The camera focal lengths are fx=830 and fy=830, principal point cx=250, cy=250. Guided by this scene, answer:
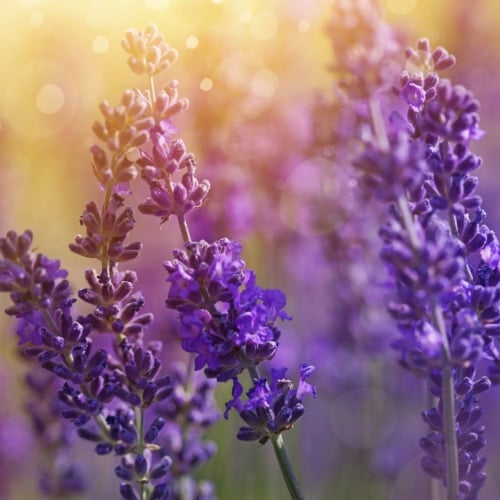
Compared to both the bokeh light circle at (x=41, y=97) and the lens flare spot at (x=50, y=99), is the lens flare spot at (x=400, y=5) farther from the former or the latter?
the lens flare spot at (x=50, y=99)

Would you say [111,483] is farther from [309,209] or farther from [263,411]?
[263,411]

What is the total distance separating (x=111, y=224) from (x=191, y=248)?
0.18m

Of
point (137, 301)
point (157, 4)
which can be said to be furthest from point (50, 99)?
point (137, 301)

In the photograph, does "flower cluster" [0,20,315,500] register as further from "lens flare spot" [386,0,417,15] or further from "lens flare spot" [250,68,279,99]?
"lens flare spot" [386,0,417,15]

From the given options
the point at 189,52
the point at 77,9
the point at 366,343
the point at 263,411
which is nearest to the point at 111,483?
the point at 366,343

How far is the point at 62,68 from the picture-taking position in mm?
8180

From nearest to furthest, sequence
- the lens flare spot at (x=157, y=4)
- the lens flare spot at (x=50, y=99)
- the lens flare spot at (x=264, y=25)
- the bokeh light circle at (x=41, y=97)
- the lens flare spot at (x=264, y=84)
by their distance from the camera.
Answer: the lens flare spot at (x=157, y=4) → the lens flare spot at (x=264, y=84) → the lens flare spot at (x=264, y=25) → the bokeh light circle at (x=41, y=97) → the lens flare spot at (x=50, y=99)

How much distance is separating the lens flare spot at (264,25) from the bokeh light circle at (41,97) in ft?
7.58

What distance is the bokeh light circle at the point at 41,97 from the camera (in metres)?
7.02

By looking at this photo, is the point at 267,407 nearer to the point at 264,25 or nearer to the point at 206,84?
the point at 206,84

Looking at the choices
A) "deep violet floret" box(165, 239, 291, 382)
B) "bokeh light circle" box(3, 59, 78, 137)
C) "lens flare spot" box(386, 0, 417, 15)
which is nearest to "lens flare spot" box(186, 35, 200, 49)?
"deep violet floret" box(165, 239, 291, 382)

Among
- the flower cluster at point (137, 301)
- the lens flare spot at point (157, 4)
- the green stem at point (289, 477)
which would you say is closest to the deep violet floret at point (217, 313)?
the flower cluster at point (137, 301)

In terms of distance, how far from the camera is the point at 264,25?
4.99 m

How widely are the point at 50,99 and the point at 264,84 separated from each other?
13.8 feet
